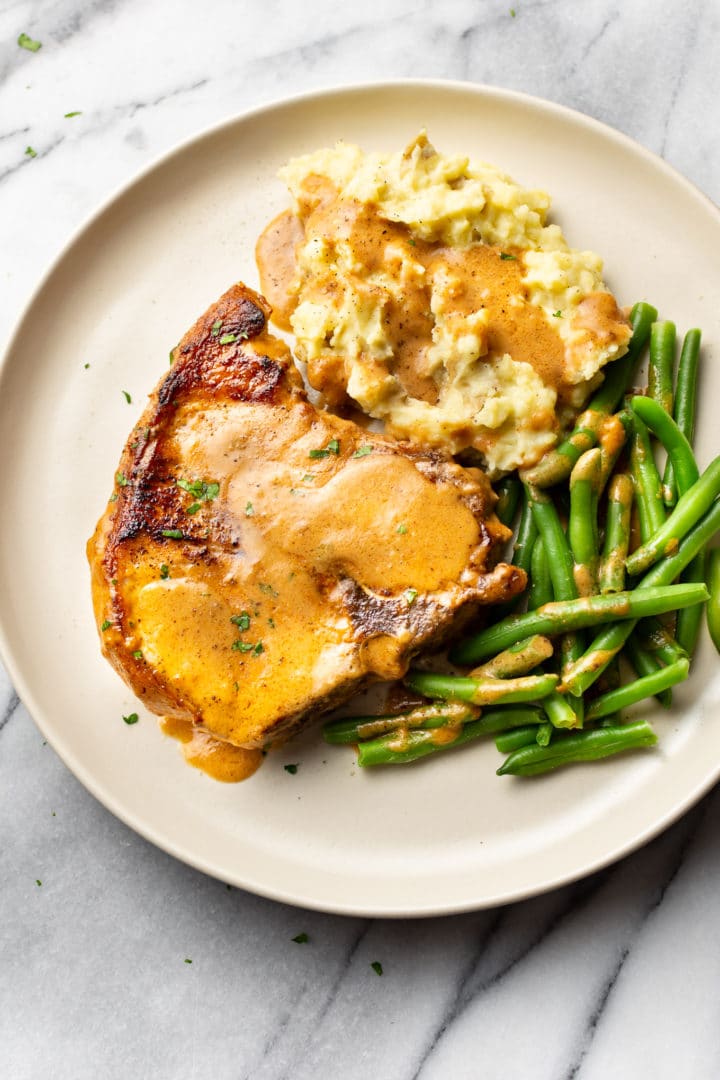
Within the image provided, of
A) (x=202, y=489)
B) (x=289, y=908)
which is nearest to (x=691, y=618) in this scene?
(x=202, y=489)

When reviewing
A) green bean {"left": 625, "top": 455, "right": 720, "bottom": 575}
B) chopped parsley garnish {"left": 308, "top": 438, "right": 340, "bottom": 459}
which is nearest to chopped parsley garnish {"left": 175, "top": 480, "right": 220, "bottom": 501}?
chopped parsley garnish {"left": 308, "top": 438, "right": 340, "bottom": 459}

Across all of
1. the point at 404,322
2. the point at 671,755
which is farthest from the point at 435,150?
the point at 671,755

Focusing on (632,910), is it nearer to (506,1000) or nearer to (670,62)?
(506,1000)

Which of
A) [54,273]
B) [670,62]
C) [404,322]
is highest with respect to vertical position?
[54,273]

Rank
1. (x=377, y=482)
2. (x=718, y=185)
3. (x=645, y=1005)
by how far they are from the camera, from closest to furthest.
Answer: (x=377, y=482), (x=645, y=1005), (x=718, y=185)

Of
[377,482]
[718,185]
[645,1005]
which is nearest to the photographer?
[377,482]

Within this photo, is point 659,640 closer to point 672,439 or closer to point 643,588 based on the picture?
point 643,588

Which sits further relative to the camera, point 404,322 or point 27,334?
point 27,334
